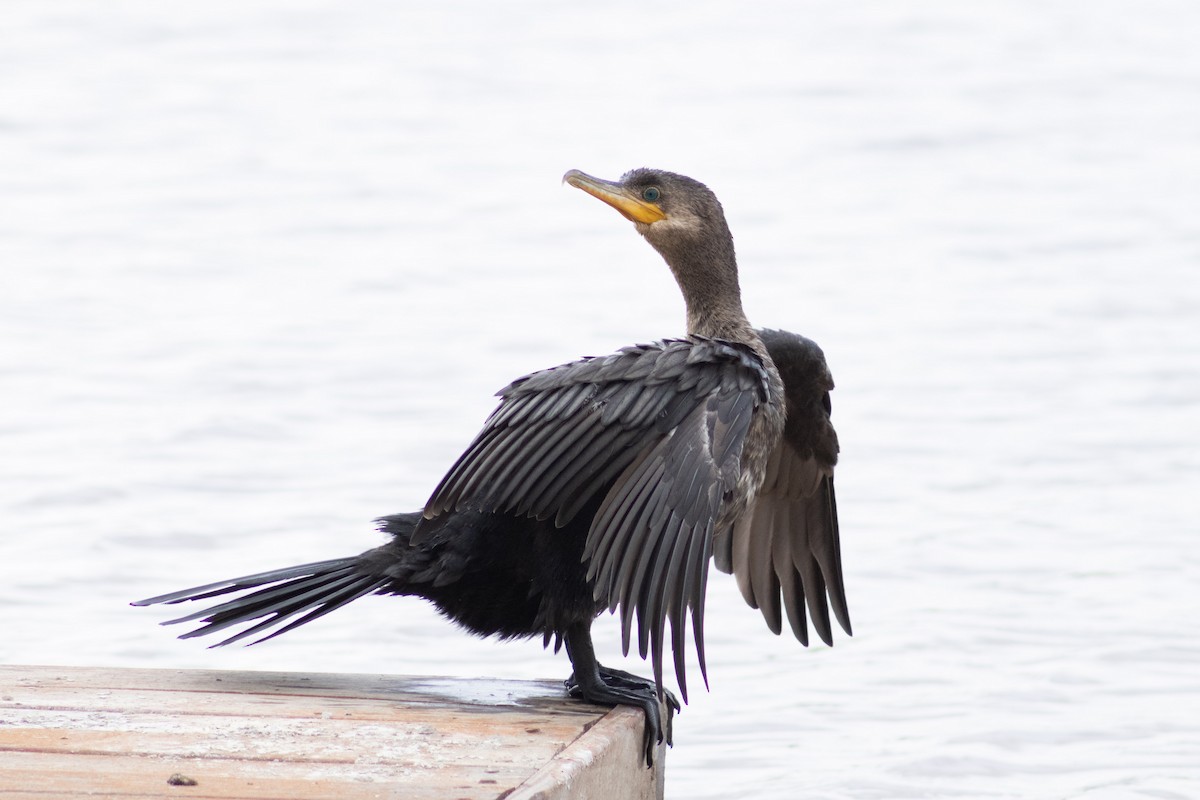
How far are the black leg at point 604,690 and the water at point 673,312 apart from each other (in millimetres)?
1635

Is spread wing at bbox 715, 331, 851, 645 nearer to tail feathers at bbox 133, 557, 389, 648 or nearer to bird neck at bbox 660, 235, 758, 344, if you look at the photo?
bird neck at bbox 660, 235, 758, 344

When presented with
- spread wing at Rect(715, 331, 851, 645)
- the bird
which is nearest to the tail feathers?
the bird

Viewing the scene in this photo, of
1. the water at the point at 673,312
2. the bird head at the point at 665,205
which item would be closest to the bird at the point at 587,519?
the bird head at the point at 665,205

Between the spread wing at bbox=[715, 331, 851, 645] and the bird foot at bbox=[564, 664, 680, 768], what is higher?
the spread wing at bbox=[715, 331, 851, 645]

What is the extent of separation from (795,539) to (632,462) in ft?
3.90

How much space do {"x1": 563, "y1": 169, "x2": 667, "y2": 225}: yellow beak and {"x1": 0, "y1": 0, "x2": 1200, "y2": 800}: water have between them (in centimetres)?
184

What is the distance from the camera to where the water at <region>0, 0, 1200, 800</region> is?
20.3ft

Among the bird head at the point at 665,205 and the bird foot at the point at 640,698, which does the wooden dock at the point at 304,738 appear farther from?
the bird head at the point at 665,205

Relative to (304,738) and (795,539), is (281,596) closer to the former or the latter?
(304,738)

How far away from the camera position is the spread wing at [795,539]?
4641mm

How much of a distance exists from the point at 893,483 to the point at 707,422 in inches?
169

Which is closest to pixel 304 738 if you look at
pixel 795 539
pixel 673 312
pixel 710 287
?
pixel 710 287

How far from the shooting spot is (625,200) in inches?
171

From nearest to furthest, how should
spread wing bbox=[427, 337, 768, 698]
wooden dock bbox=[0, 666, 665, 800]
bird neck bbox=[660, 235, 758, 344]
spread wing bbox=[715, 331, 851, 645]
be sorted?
wooden dock bbox=[0, 666, 665, 800], spread wing bbox=[427, 337, 768, 698], bird neck bbox=[660, 235, 758, 344], spread wing bbox=[715, 331, 851, 645]
